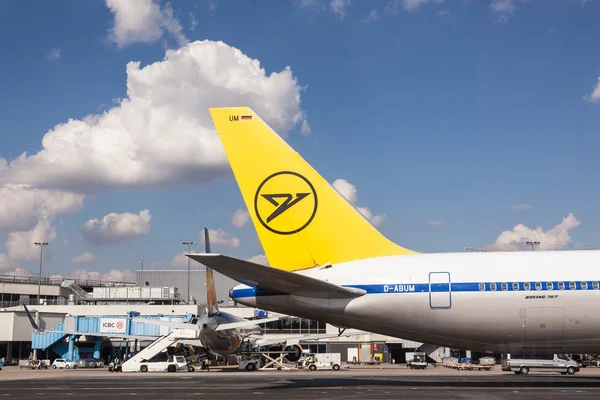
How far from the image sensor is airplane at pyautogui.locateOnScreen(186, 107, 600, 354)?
22.7 m

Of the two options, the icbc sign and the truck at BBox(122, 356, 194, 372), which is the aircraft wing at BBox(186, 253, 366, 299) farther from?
the icbc sign

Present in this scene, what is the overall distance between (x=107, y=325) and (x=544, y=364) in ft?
174

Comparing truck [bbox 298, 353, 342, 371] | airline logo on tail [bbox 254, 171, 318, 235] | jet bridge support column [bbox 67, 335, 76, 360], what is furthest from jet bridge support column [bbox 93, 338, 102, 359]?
Result: airline logo on tail [bbox 254, 171, 318, 235]

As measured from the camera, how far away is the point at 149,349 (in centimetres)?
6181

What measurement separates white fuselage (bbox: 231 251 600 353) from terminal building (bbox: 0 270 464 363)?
36289 millimetres

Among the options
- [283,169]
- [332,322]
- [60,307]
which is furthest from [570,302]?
[60,307]

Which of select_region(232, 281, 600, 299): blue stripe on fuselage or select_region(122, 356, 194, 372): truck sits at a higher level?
select_region(232, 281, 600, 299): blue stripe on fuselage

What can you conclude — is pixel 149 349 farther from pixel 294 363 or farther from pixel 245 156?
pixel 245 156

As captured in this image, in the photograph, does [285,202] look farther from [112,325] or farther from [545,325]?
[112,325]

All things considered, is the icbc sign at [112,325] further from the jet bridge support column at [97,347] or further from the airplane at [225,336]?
the airplane at [225,336]

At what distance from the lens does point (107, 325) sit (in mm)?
75125

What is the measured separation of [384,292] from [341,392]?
13.9ft

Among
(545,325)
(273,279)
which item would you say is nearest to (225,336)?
(273,279)

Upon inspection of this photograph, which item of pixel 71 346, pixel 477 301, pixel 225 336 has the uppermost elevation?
pixel 477 301
